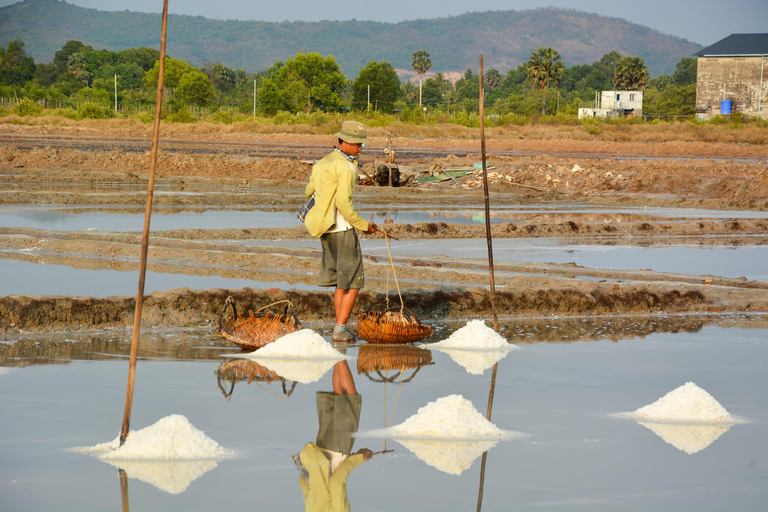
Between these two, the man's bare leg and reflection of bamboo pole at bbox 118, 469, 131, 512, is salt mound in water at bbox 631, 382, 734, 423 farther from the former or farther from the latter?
reflection of bamboo pole at bbox 118, 469, 131, 512

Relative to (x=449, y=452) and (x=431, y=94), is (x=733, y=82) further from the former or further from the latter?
(x=449, y=452)

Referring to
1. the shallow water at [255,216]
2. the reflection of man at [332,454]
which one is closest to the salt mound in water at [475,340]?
the reflection of man at [332,454]

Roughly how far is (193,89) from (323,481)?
89884mm

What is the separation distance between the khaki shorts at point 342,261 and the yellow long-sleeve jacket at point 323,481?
2687 mm

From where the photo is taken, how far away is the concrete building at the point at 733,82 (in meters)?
71.9

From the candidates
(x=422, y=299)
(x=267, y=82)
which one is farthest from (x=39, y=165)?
(x=267, y=82)

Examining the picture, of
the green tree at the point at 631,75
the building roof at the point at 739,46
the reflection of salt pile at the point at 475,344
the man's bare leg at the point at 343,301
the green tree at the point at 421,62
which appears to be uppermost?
the green tree at the point at 421,62

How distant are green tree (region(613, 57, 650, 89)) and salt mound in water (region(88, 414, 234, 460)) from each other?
10506 cm

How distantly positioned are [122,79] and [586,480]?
126 m

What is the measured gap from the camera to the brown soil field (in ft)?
30.2

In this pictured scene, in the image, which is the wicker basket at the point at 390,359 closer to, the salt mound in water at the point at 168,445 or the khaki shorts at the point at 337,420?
the khaki shorts at the point at 337,420

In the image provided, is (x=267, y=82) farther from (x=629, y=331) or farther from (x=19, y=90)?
(x=629, y=331)

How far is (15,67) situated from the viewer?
112125mm

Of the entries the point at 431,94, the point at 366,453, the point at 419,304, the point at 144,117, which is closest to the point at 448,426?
the point at 366,453
